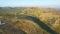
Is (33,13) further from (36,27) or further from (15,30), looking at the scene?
(15,30)

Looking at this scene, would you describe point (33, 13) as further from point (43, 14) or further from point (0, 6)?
point (0, 6)

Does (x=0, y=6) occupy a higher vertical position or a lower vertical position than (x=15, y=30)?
higher

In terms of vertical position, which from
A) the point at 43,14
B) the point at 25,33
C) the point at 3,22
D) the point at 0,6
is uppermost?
the point at 0,6

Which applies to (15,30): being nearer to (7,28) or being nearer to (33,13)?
(7,28)

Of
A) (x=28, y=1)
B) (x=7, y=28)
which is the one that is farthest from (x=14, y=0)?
(x=7, y=28)

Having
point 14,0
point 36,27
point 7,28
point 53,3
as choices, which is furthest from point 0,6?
point 53,3

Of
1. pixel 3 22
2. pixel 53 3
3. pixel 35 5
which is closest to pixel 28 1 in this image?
pixel 35 5

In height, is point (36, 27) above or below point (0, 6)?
below
